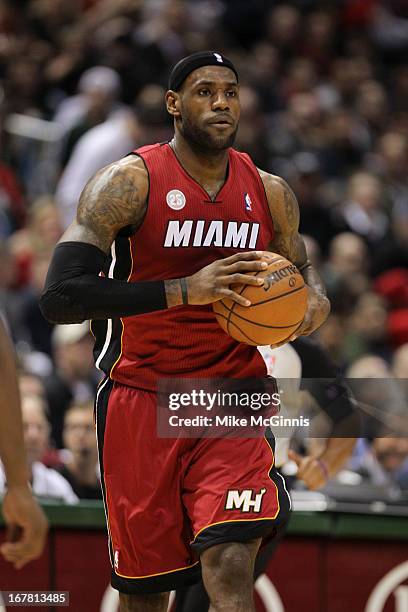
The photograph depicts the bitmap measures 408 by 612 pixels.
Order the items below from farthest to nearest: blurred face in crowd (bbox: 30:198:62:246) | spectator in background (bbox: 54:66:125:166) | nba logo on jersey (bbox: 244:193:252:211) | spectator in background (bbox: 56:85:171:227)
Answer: spectator in background (bbox: 54:66:125:166) → spectator in background (bbox: 56:85:171:227) → blurred face in crowd (bbox: 30:198:62:246) → nba logo on jersey (bbox: 244:193:252:211)

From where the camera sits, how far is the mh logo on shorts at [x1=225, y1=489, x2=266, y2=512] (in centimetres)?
496

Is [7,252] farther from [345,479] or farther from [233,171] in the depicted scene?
[233,171]

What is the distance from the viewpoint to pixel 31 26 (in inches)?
551

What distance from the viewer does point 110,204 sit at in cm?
505

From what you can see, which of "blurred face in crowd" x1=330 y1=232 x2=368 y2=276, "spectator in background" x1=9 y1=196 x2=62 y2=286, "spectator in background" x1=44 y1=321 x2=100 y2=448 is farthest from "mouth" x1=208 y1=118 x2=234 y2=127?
"blurred face in crowd" x1=330 y1=232 x2=368 y2=276

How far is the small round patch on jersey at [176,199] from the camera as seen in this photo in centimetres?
515

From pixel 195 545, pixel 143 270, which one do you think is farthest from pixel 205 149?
pixel 195 545

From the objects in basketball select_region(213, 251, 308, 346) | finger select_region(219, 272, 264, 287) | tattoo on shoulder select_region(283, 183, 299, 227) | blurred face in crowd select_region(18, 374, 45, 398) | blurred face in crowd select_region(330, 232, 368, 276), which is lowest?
blurred face in crowd select_region(18, 374, 45, 398)

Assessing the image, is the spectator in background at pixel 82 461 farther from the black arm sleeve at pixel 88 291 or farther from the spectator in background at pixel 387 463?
the black arm sleeve at pixel 88 291

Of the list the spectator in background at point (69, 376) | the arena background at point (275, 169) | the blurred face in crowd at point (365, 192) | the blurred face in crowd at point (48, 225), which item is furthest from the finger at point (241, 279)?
the blurred face in crowd at point (365, 192)

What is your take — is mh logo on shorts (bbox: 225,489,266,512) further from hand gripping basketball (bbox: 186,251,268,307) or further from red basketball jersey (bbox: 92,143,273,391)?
hand gripping basketball (bbox: 186,251,268,307)

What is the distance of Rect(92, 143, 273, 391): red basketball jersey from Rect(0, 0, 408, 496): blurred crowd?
290 cm

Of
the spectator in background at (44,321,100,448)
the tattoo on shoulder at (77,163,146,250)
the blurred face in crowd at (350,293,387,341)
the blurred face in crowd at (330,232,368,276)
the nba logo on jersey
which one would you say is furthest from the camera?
the blurred face in crowd at (330,232,368,276)

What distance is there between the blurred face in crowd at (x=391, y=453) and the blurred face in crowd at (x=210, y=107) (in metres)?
2.97
